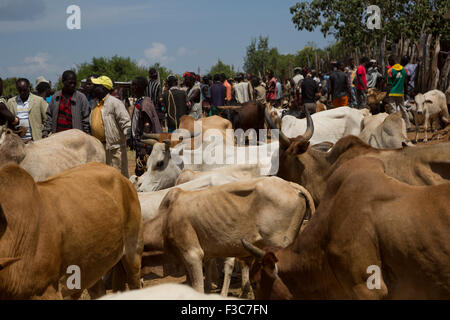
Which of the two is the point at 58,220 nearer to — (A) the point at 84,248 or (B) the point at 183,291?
(A) the point at 84,248

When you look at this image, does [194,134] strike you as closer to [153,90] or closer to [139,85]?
[139,85]

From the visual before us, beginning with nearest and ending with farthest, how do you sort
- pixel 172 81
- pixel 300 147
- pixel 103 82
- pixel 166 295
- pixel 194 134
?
pixel 166 295 → pixel 300 147 → pixel 103 82 → pixel 194 134 → pixel 172 81

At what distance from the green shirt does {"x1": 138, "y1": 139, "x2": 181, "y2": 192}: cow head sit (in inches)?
316

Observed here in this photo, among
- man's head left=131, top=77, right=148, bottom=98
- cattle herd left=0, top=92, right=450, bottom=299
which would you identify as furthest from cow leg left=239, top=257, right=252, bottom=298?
man's head left=131, top=77, right=148, bottom=98

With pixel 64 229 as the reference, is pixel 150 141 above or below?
above

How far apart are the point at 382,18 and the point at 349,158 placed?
1723 centimetres

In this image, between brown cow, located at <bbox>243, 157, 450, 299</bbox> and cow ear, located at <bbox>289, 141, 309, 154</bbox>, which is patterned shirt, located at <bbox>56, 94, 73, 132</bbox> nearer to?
cow ear, located at <bbox>289, 141, 309, 154</bbox>

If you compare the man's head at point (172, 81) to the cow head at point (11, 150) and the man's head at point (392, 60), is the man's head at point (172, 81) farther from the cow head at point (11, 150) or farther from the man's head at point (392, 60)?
the man's head at point (392, 60)

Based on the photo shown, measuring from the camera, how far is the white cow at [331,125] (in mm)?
10328

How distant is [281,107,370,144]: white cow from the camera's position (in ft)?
33.9

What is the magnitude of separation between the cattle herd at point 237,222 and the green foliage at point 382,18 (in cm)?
1352

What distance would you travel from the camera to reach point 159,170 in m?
7.95

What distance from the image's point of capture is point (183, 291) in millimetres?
2305

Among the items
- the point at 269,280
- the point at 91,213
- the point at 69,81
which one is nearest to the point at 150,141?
the point at 69,81
